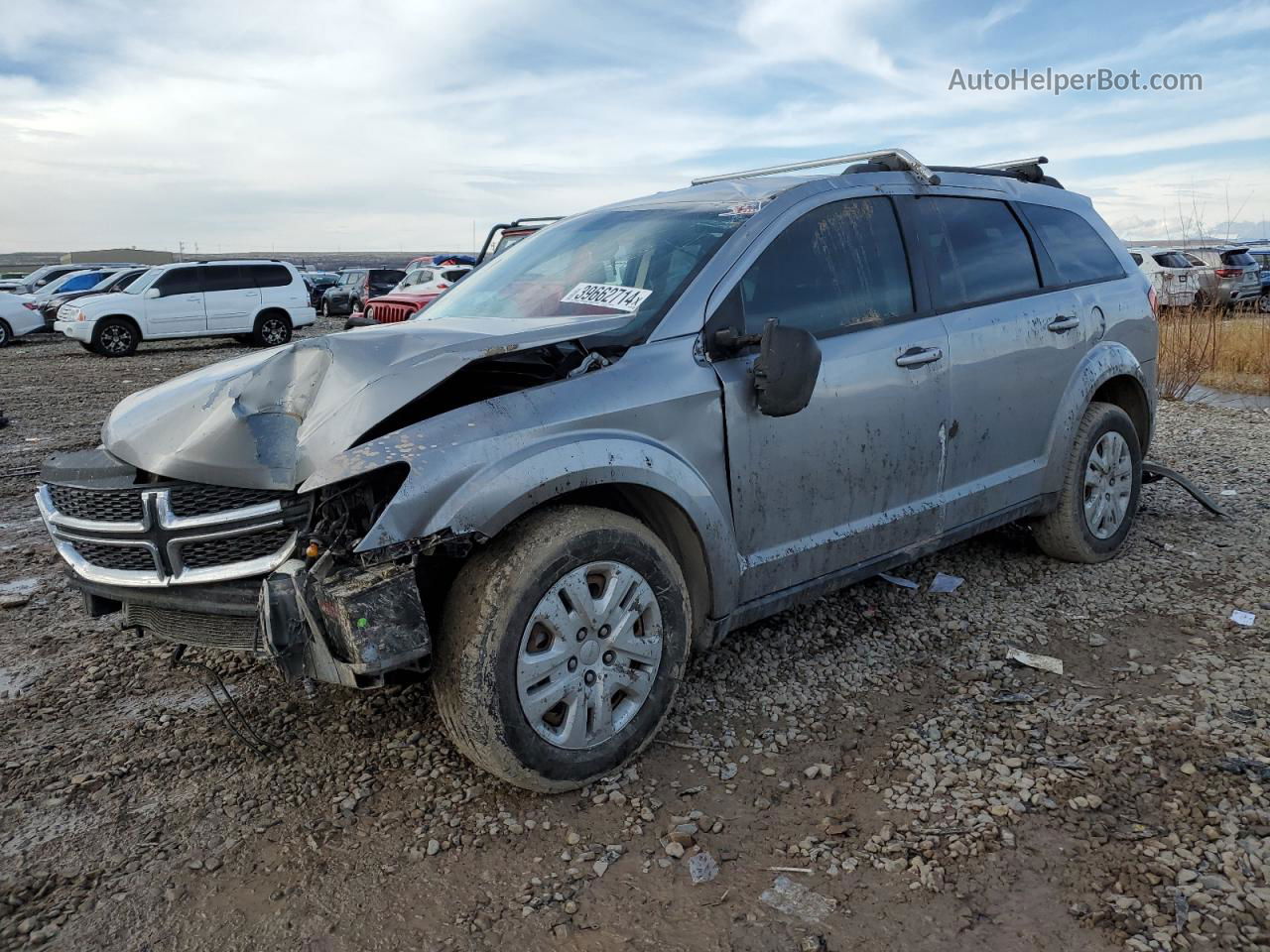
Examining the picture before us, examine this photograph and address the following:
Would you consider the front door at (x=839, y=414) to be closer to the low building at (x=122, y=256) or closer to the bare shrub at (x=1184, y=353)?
the bare shrub at (x=1184, y=353)

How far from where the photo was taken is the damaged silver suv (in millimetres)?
2602

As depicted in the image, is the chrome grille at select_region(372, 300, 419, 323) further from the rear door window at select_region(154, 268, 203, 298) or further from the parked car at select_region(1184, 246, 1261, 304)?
the parked car at select_region(1184, 246, 1261, 304)

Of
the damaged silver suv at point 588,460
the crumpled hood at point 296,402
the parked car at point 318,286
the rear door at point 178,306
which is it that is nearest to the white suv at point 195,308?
the rear door at point 178,306

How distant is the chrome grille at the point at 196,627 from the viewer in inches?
109

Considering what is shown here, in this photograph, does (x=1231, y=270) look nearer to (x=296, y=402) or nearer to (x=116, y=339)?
(x=116, y=339)

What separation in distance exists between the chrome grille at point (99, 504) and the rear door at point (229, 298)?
59.6ft

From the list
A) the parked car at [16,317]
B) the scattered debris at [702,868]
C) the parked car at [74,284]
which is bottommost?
the scattered debris at [702,868]

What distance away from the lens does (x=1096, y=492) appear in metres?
4.71

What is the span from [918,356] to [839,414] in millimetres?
488

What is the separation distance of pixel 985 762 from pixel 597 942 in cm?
136

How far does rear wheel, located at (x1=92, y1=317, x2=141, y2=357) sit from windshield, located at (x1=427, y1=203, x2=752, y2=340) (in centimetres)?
1698

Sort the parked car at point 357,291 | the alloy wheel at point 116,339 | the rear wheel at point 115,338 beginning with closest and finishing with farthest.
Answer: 1. the rear wheel at point 115,338
2. the alloy wheel at point 116,339
3. the parked car at point 357,291

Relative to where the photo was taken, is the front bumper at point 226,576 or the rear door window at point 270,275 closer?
the front bumper at point 226,576

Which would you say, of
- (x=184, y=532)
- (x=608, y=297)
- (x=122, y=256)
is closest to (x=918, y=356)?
(x=608, y=297)
